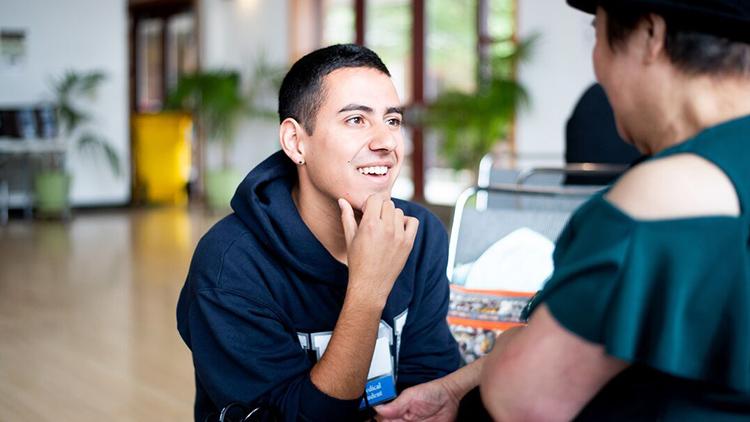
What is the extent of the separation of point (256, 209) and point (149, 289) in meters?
4.76

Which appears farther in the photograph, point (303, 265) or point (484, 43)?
point (484, 43)

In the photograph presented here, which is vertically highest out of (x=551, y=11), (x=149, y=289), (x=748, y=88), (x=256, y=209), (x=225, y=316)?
(x=551, y=11)

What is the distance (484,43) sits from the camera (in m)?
9.47

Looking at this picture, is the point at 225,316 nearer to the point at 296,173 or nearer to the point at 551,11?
the point at 296,173

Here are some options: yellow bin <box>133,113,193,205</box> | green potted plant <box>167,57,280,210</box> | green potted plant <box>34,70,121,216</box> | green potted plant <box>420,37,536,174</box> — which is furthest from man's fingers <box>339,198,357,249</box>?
yellow bin <box>133,113,193,205</box>

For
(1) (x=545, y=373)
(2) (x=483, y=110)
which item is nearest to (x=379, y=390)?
(1) (x=545, y=373)

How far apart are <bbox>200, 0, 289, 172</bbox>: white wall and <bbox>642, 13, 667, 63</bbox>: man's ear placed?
36.5 ft

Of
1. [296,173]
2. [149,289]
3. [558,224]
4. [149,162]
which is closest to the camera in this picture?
[296,173]

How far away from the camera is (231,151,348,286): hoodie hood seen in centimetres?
159

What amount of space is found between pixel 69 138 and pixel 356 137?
10514mm

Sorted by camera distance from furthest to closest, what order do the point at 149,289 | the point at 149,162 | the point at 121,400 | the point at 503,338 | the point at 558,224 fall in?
the point at 149,162
the point at 149,289
the point at 121,400
the point at 558,224
the point at 503,338

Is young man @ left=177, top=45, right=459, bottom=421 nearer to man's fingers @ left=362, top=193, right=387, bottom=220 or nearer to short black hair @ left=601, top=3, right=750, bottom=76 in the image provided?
man's fingers @ left=362, top=193, right=387, bottom=220

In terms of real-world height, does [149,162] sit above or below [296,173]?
below

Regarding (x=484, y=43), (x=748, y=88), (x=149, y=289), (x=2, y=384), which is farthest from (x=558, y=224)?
(x=484, y=43)
